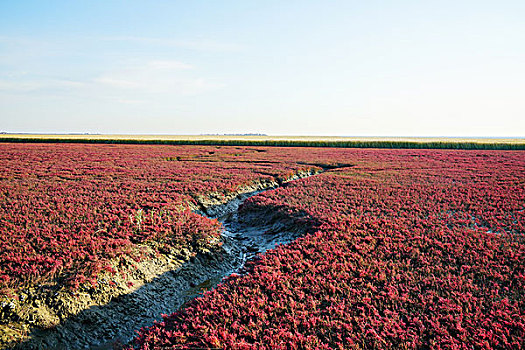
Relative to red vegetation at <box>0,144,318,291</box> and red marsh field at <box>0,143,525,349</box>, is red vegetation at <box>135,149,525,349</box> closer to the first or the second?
red marsh field at <box>0,143,525,349</box>

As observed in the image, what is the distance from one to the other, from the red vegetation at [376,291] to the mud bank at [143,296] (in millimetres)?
1439

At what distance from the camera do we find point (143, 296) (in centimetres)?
916

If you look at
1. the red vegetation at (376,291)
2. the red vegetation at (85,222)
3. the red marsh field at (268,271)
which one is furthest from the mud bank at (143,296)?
the red vegetation at (376,291)

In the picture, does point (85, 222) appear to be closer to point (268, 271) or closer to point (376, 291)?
point (268, 271)

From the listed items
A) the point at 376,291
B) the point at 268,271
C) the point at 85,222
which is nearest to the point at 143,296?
the point at 268,271

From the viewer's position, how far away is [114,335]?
7836 millimetres

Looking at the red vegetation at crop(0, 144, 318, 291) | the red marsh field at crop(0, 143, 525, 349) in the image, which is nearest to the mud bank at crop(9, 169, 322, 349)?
the red marsh field at crop(0, 143, 525, 349)

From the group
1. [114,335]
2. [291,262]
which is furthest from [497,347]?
[114,335]

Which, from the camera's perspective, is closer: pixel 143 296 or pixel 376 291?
pixel 376 291

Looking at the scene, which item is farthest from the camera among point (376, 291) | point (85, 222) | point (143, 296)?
point (85, 222)

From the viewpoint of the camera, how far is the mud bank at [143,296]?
7438 millimetres

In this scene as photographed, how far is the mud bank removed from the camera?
7.44 m

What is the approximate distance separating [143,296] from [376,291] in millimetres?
6630

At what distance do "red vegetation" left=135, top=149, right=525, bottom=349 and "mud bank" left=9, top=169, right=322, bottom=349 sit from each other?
144 cm
